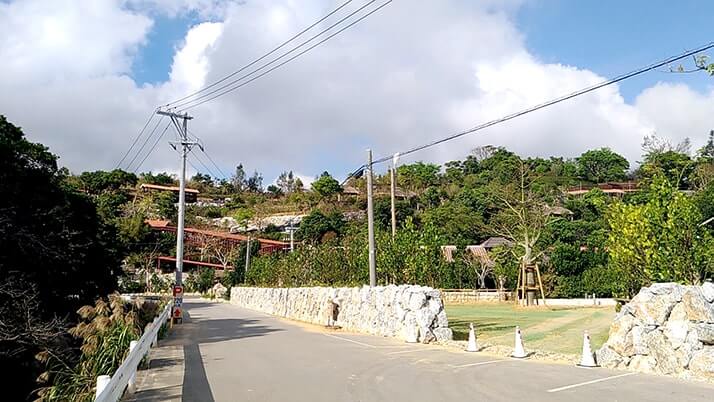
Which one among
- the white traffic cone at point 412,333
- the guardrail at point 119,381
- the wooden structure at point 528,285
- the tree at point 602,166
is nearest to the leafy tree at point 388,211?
the wooden structure at point 528,285

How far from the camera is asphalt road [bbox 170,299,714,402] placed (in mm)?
9500

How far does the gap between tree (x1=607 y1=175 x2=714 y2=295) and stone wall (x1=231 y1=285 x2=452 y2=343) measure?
580 cm

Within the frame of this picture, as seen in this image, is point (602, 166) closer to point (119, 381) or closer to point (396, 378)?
point (396, 378)

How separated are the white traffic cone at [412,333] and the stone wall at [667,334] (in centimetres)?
664

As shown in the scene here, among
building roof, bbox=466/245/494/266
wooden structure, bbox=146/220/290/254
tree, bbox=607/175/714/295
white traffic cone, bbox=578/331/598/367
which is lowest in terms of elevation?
white traffic cone, bbox=578/331/598/367

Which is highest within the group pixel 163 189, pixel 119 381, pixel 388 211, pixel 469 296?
pixel 163 189

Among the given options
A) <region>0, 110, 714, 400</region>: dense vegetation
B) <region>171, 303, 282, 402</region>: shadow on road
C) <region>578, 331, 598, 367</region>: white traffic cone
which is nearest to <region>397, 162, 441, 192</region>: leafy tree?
<region>0, 110, 714, 400</region>: dense vegetation

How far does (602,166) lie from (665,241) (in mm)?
90517

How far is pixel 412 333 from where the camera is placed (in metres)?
18.9

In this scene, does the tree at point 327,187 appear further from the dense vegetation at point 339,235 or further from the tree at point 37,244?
the tree at point 37,244

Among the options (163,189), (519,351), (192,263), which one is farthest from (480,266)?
(163,189)

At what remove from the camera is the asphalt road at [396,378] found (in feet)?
31.2

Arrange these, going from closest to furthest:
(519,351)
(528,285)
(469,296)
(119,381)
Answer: (119,381) < (519,351) < (528,285) < (469,296)

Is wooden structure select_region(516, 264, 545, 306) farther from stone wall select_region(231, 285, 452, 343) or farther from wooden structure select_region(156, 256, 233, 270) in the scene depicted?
wooden structure select_region(156, 256, 233, 270)
